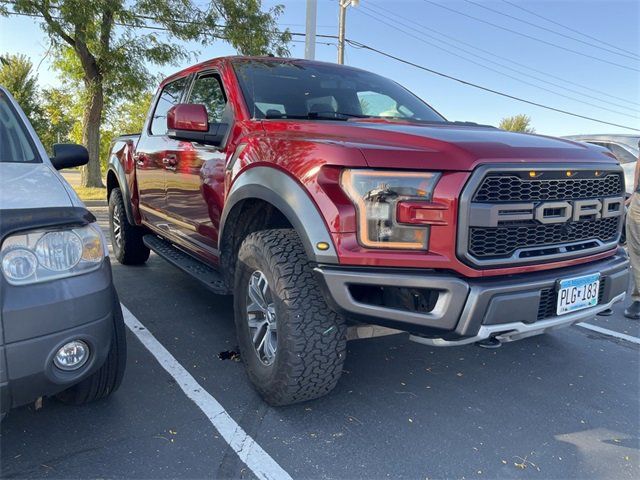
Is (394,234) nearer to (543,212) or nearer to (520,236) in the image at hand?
(520,236)

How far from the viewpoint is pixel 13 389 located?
1751 mm

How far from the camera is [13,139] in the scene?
2633 mm

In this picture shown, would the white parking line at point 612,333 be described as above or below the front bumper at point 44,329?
below

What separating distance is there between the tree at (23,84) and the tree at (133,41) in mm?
22823

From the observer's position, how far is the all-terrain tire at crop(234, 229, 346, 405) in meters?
2.27

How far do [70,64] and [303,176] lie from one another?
576 inches

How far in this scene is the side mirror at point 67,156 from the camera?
9.55ft

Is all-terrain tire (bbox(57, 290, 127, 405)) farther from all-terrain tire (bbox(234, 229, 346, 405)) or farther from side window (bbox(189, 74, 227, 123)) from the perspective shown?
side window (bbox(189, 74, 227, 123))

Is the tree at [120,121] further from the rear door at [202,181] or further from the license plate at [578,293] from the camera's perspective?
the license plate at [578,293]

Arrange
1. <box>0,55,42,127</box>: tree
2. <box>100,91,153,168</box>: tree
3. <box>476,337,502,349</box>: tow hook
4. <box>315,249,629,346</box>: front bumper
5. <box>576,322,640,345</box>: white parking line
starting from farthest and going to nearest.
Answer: <box>0,55,42,127</box>: tree
<box>100,91,153,168</box>: tree
<box>576,322,640,345</box>: white parking line
<box>476,337,502,349</box>: tow hook
<box>315,249,629,346</box>: front bumper

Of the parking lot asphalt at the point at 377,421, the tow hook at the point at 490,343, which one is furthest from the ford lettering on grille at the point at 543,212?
the parking lot asphalt at the point at 377,421

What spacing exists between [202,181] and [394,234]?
1.67 meters

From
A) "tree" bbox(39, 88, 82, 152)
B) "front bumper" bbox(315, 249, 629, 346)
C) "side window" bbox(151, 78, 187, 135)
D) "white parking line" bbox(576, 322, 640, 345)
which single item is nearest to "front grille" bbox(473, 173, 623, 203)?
"front bumper" bbox(315, 249, 629, 346)

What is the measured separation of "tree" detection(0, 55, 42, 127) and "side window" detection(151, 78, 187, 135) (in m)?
33.2
